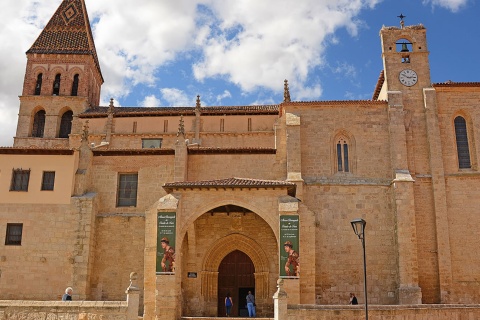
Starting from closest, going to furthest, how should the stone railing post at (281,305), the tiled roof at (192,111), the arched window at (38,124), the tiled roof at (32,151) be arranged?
the stone railing post at (281,305) → the tiled roof at (32,151) → the tiled roof at (192,111) → the arched window at (38,124)

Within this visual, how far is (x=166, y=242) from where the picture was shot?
1802 centimetres

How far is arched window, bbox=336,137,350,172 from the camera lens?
23.4m

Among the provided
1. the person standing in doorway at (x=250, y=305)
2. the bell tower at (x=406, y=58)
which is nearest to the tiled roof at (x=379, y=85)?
the bell tower at (x=406, y=58)

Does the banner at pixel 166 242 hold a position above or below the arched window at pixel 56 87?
below

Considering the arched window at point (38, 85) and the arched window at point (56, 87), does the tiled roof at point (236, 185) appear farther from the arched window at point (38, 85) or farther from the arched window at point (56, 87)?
the arched window at point (38, 85)

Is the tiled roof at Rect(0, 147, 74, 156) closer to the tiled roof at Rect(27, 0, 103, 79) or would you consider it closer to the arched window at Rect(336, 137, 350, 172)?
the arched window at Rect(336, 137, 350, 172)

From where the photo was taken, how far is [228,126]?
3191 centimetres

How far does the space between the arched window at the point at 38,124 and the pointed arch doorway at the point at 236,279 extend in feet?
75.1

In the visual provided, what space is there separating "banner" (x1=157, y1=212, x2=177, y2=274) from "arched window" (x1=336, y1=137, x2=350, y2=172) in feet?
30.3

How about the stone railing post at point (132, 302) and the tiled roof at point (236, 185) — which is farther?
the tiled roof at point (236, 185)

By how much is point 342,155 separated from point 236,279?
789cm

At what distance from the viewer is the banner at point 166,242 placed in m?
17.7

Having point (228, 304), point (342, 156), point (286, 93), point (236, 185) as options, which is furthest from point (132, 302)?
point (286, 93)

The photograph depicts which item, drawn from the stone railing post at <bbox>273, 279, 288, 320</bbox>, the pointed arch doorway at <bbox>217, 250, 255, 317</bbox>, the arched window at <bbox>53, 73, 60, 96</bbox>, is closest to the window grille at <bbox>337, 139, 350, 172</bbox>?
the pointed arch doorway at <bbox>217, 250, 255, 317</bbox>
